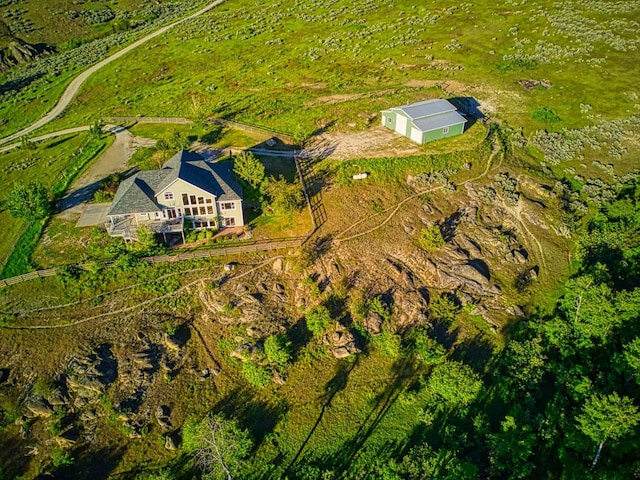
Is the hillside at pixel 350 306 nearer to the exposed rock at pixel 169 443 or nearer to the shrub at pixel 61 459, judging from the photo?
the shrub at pixel 61 459

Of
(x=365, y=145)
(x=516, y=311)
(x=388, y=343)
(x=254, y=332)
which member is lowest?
(x=516, y=311)

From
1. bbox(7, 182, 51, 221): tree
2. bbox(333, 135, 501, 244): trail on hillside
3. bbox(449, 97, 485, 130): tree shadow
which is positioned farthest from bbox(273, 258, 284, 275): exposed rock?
bbox(449, 97, 485, 130): tree shadow

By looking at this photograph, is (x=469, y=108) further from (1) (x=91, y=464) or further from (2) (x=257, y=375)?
(1) (x=91, y=464)

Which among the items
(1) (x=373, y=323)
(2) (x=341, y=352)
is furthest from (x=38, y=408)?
(1) (x=373, y=323)

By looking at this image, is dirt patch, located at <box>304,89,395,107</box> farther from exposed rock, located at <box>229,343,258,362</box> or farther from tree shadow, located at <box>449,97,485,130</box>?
exposed rock, located at <box>229,343,258,362</box>

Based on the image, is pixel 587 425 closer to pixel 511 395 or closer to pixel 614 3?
pixel 511 395

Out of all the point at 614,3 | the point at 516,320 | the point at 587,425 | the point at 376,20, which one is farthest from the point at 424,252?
the point at 614,3
